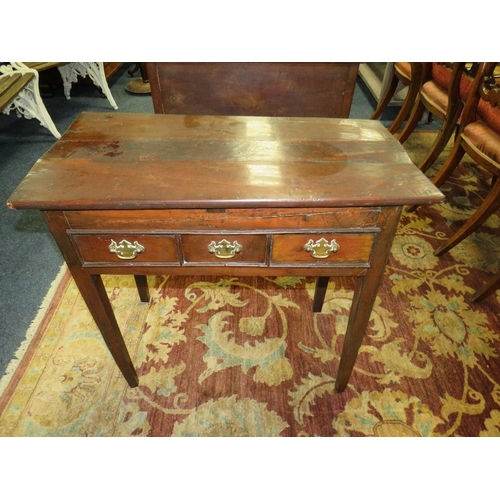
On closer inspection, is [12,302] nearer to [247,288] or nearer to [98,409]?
[98,409]

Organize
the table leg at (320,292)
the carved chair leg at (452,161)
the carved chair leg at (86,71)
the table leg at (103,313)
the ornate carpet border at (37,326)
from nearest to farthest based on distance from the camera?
the table leg at (103,313) → the ornate carpet border at (37,326) → the table leg at (320,292) → the carved chair leg at (452,161) → the carved chair leg at (86,71)

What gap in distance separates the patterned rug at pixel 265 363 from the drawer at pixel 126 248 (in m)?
0.75

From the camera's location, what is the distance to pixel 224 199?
0.88 metres

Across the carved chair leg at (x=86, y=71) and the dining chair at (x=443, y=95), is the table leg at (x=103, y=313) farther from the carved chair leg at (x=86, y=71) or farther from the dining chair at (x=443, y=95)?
the carved chair leg at (x=86, y=71)

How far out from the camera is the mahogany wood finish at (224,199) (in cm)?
89

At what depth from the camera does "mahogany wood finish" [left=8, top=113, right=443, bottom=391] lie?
0.89 meters

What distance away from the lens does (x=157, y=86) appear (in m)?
1.69

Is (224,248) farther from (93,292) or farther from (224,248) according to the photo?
(93,292)

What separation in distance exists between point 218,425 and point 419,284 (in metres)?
1.31

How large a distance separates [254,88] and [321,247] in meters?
1.09

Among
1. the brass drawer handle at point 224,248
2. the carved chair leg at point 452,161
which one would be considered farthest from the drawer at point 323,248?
the carved chair leg at point 452,161

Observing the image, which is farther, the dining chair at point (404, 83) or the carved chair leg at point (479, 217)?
the dining chair at point (404, 83)

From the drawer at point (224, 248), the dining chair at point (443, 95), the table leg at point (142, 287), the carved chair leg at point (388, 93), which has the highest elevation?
the drawer at point (224, 248)

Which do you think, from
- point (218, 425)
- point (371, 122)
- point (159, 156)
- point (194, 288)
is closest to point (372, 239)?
point (371, 122)
